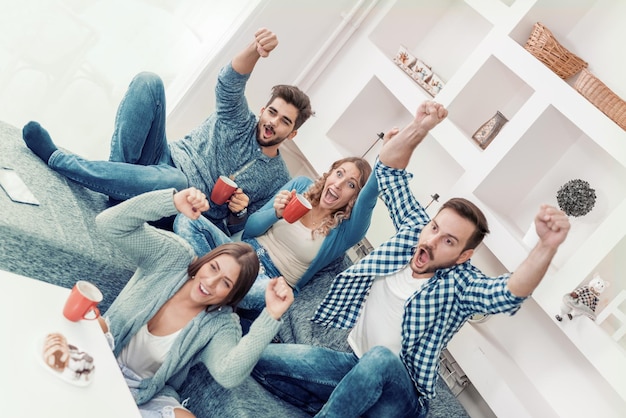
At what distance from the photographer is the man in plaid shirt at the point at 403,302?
1712mm

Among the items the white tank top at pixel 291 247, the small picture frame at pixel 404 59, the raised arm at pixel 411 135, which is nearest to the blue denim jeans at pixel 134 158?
the white tank top at pixel 291 247

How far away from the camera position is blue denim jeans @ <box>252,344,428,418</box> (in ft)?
5.65

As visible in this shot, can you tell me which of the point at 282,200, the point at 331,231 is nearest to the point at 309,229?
the point at 331,231

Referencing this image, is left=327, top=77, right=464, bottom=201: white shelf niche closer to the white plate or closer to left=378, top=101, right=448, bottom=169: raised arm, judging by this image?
left=378, top=101, right=448, bottom=169: raised arm

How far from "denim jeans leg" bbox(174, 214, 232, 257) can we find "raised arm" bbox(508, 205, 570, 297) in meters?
1.20

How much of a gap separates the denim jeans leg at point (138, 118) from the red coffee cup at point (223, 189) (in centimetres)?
36

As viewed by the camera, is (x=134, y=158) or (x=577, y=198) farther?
(x=134, y=158)

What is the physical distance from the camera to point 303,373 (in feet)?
6.50

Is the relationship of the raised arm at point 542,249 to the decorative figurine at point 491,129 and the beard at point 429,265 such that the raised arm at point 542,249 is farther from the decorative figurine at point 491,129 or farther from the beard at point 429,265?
the decorative figurine at point 491,129

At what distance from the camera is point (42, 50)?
125 inches

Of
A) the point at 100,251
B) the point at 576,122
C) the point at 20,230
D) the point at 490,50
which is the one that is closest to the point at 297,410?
the point at 100,251

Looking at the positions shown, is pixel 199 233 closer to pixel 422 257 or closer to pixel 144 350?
pixel 144 350

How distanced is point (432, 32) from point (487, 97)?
692mm

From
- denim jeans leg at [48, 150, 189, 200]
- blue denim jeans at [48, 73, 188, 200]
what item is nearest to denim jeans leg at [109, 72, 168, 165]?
blue denim jeans at [48, 73, 188, 200]
